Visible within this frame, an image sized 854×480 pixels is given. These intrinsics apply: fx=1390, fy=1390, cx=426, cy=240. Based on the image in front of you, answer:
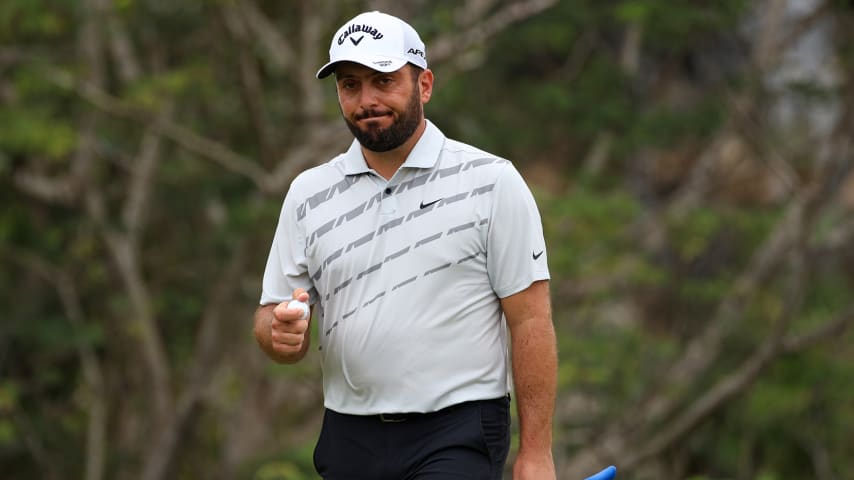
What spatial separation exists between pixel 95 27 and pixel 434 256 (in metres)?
10.4

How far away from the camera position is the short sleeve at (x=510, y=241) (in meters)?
3.37

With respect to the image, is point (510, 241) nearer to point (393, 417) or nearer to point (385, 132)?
point (385, 132)

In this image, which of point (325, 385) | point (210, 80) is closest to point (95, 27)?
point (210, 80)

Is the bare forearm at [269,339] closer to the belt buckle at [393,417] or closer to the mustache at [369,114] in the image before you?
the belt buckle at [393,417]

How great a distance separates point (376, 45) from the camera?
337 cm

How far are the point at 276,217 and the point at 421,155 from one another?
8.44 metres

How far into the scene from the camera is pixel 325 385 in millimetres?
3607

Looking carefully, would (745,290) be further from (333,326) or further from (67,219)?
(333,326)

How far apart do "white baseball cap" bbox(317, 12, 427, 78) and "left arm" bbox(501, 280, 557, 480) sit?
0.64 metres

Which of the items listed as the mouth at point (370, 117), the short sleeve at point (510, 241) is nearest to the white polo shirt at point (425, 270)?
the short sleeve at point (510, 241)

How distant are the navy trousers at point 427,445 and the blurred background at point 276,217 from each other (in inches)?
298

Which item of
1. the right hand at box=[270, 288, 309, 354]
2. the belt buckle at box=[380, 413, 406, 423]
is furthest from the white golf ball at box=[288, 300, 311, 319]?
the belt buckle at box=[380, 413, 406, 423]

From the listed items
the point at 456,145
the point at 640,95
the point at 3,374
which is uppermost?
the point at 640,95

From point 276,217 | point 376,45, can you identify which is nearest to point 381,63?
point 376,45
